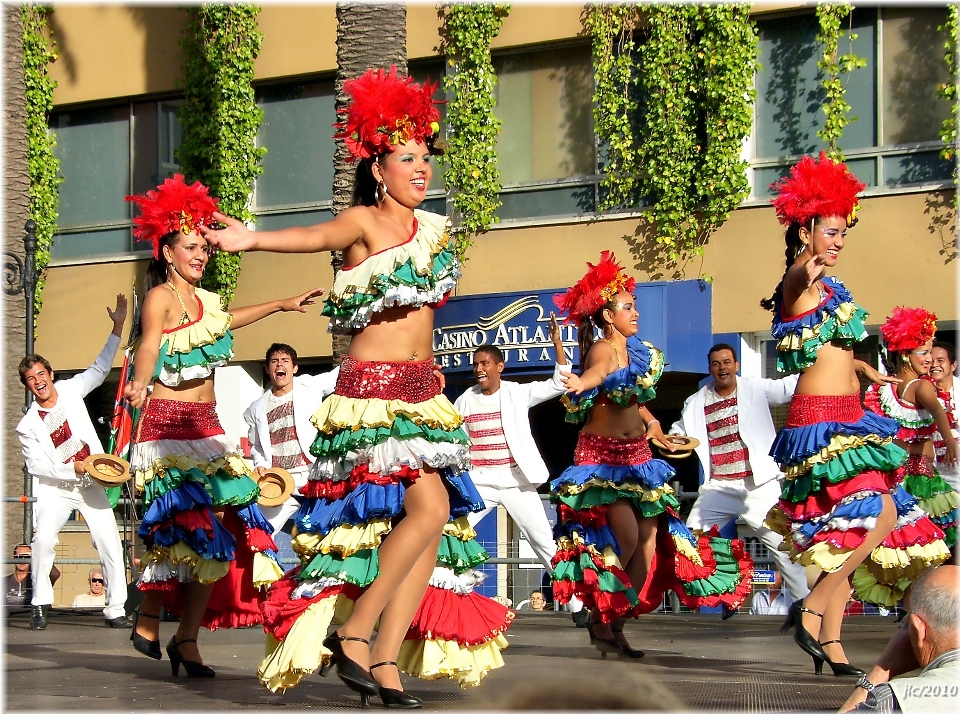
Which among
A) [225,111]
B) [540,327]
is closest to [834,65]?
[540,327]

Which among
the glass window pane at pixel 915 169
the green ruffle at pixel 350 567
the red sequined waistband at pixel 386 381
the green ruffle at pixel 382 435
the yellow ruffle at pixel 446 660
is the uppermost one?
the glass window pane at pixel 915 169

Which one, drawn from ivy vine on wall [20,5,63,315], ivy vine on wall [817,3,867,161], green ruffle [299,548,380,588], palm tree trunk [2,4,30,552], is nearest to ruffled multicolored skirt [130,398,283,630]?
green ruffle [299,548,380,588]

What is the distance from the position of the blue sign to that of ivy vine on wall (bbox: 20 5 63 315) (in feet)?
20.6

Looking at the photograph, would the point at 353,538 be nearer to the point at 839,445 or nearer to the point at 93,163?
the point at 839,445

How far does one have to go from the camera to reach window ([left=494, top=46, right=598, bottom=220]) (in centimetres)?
1612

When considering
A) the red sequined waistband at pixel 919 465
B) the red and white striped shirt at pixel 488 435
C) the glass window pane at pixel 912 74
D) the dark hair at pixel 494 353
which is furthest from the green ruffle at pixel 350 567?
the glass window pane at pixel 912 74

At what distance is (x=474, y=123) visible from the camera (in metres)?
16.3

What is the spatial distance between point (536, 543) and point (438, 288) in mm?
6149

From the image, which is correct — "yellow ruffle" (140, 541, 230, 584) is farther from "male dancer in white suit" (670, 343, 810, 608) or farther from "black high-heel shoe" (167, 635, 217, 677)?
"male dancer in white suit" (670, 343, 810, 608)

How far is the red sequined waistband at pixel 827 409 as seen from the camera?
6.91 meters

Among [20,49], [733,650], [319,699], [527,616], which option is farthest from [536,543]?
[20,49]

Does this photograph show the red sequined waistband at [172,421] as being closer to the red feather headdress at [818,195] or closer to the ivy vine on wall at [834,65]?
the red feather headdress at [818,195]

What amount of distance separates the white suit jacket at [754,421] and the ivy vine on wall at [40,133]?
11038 mm

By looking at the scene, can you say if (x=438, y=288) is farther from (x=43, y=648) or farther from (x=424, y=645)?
(x=43, y=648)
